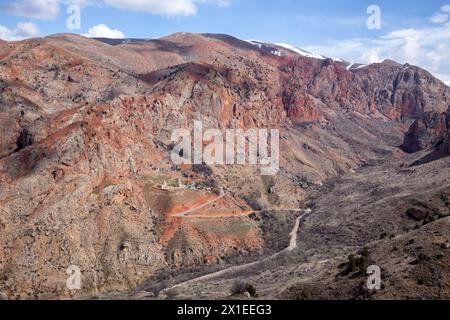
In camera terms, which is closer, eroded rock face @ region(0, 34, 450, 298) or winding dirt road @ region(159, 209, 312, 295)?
eroded rock face @ region(0, 34, 450, 298)

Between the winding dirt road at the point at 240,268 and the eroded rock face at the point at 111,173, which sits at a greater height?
the eroded rock face at the point at 111,173

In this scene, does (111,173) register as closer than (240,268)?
No

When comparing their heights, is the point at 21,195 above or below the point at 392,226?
above

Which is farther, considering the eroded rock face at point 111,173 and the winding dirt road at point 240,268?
the winding dirt road at point 240,268

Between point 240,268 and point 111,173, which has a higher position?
point 111,173

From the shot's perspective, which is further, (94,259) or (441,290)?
(94,259)

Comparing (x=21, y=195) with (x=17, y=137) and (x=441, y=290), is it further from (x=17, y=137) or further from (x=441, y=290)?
(x=441, y=290)

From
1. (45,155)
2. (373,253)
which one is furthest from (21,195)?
(373,253)
